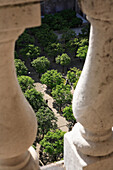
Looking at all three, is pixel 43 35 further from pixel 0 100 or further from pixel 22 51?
pixel 0 100

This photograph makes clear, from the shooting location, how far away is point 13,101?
2.11m

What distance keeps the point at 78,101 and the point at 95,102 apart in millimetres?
150

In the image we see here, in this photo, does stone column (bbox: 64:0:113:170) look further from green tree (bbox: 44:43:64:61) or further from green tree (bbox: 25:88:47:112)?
green tree (bbox: 44:43:64:61)

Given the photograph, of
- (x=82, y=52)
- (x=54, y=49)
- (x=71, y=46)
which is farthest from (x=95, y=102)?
(x=71, y=46)

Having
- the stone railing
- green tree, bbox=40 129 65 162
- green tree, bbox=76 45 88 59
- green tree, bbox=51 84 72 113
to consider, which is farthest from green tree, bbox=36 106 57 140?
the stone railing

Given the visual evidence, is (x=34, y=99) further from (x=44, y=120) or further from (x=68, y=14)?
(x=68, y=14)

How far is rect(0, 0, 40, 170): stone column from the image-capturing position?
5.41ft

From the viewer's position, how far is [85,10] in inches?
84.5

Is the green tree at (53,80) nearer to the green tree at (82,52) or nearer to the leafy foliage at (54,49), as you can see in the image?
the green tree at (82,52)

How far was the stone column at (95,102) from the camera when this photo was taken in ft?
7.25

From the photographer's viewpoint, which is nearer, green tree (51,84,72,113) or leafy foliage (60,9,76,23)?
green tree (51,84,72,113)

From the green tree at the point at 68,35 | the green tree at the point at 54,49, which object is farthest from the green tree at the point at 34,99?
the green tree at the point at 68,35

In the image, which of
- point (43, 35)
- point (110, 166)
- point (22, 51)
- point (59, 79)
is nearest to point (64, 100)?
point (59, 79)

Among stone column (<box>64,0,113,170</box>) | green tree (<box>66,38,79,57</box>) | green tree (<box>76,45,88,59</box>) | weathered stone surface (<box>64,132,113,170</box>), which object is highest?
stone column (<box>64,0,113,170</box>)
